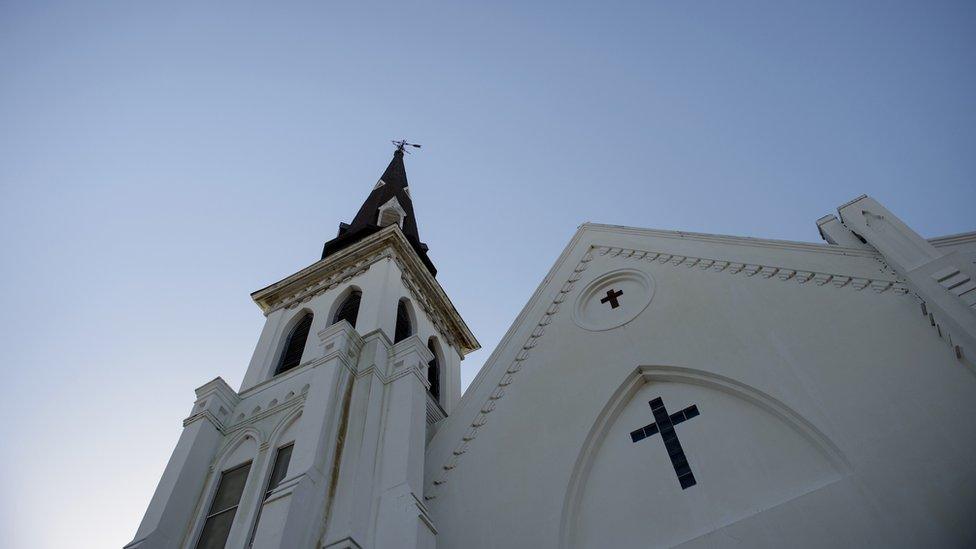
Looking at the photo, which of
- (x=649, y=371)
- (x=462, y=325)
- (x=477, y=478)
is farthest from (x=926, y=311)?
(x=462, y=325)

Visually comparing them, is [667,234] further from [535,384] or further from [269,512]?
[269,512]

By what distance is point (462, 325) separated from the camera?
17.5m

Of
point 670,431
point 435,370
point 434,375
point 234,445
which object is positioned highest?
point 435,370

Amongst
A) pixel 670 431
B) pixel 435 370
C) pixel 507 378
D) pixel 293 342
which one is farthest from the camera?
pixel 435 370

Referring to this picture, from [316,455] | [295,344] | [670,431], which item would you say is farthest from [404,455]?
[295,344]

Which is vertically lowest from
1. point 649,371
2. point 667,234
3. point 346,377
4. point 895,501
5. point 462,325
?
point 895,501

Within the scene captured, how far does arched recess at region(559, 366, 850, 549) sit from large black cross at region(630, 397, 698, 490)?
146mm

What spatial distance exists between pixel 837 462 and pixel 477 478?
4.46 meters

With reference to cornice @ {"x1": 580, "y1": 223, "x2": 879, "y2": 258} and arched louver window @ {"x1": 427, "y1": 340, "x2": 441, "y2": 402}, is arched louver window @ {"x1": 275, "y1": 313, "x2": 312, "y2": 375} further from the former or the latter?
cornice @ {"x1": 580, "y1": 223, "x2": 879, "y2": 258}

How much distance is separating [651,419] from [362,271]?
825 cm

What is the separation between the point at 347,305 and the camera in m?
15.1

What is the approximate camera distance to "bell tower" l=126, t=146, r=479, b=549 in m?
8.30

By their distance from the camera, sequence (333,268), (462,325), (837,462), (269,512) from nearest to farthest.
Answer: (837,462) → (269,512) → (333,268) → (462,325)

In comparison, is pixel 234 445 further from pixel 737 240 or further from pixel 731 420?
pixel 737 240
